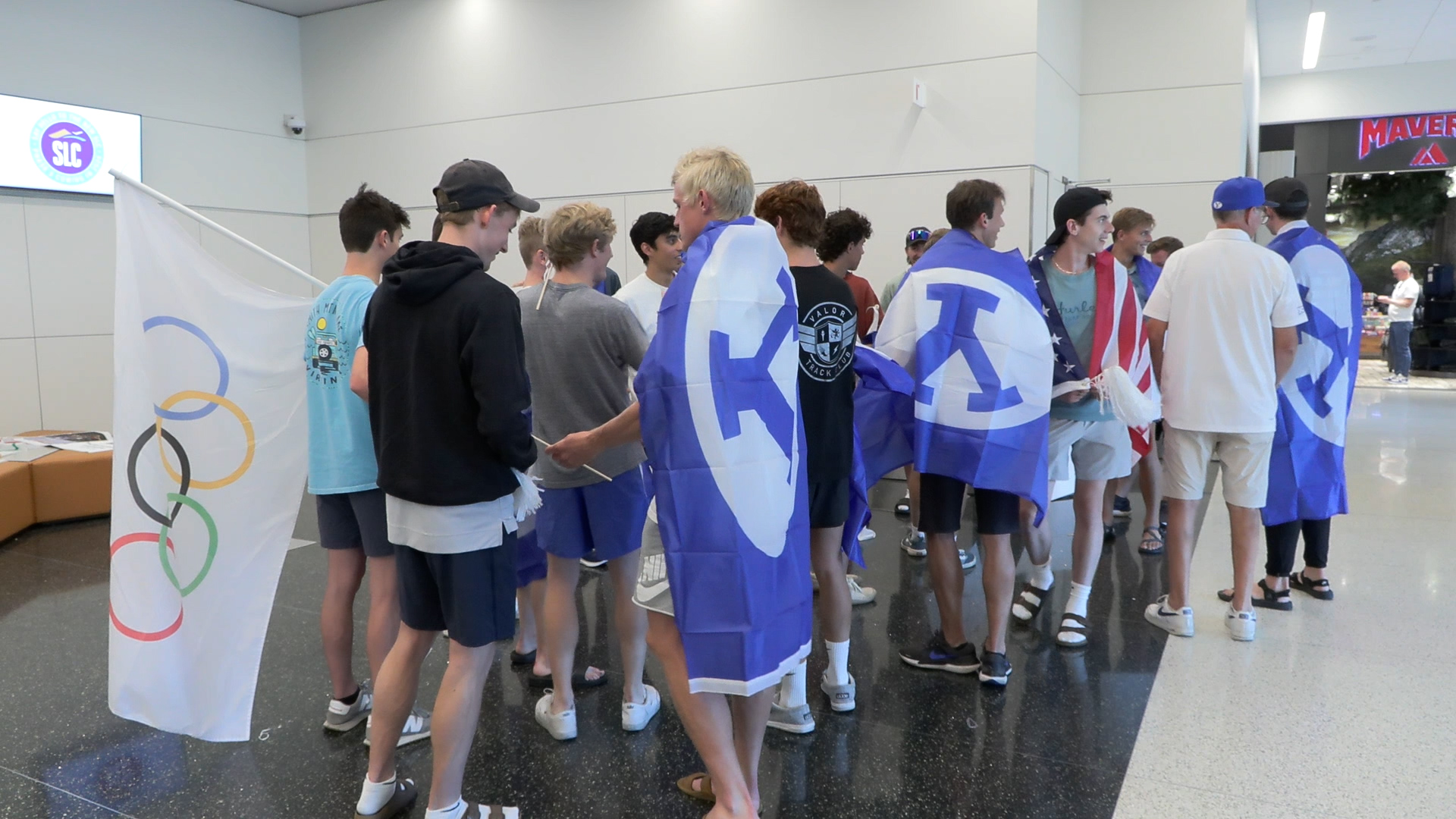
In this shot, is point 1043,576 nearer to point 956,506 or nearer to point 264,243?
point 956,506

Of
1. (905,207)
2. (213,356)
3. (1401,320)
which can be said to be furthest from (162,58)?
(1401,320)

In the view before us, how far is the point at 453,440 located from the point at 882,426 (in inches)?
60.0

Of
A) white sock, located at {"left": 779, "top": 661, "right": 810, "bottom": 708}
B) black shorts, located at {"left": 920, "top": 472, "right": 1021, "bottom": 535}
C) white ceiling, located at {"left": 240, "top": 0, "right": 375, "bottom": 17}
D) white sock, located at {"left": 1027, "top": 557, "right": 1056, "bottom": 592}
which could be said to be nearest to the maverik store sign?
white sock, located at {"left": 1027, "top": 557, "right": 1056, "bottom": 592}

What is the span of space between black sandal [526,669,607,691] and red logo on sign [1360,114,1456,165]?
575 inches

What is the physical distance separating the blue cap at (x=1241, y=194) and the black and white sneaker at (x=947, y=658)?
71.3 inches

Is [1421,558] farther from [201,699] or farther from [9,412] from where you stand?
[9,412]

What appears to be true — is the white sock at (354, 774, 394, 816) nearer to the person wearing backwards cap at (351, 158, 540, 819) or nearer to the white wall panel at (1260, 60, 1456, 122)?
the person wearing backwards cap at (351, 158, 540, 819)

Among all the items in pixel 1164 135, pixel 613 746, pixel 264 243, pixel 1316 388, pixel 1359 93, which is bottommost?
pixel 613 746

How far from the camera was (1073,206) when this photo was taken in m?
3.12

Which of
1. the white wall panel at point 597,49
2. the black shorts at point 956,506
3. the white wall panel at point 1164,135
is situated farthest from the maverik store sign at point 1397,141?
the black shorts at point 956,506

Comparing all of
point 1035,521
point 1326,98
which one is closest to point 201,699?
point 1035,521

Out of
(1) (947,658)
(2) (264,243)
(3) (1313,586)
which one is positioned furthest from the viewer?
(2) (264,243)

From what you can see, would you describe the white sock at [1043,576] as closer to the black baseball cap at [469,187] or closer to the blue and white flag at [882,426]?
the blue and white flag at [882,426]

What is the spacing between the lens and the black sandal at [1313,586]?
3.83 meters
